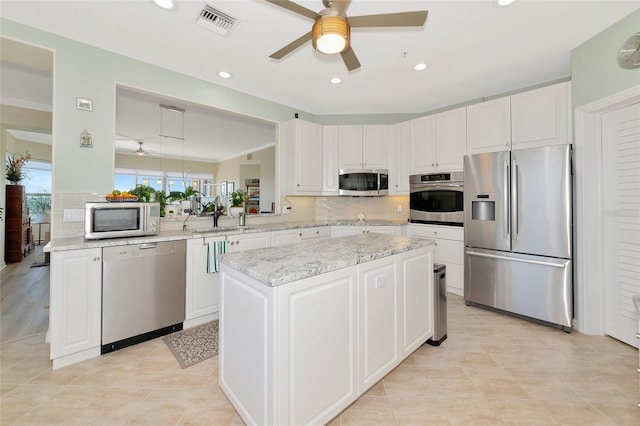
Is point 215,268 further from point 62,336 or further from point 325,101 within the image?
point 325,101

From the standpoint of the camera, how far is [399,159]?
14.3 feet

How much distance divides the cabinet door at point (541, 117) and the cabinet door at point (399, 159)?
1.43 metres

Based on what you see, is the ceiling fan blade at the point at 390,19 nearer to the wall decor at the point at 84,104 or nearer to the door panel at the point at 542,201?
the door panel at the point at 542,201

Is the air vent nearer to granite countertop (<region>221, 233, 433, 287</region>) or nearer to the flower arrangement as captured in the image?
granite countertop (<region>221, 233, 433, 287</region>)

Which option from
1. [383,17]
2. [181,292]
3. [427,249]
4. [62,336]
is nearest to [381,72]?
[383,17]

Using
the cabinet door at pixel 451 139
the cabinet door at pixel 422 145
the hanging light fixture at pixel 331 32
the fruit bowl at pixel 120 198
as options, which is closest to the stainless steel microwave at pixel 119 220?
the fruit bowl at pixel 120 198

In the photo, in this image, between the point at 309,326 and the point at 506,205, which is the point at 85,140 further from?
the point at 506,205

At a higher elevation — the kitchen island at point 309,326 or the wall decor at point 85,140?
the wall decor at point 85,140

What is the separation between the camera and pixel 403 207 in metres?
4.64

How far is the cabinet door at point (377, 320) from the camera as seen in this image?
5.40 feet

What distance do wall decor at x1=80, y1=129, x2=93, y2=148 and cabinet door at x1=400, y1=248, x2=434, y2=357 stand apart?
10.0 feet

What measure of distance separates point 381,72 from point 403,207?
2253mm

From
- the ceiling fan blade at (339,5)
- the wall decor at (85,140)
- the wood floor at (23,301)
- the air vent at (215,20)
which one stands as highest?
the air vent at (215,20)

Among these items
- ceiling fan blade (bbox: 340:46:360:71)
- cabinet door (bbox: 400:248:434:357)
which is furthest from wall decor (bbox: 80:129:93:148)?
cabinet door (bbox: 400:248:434:357)
